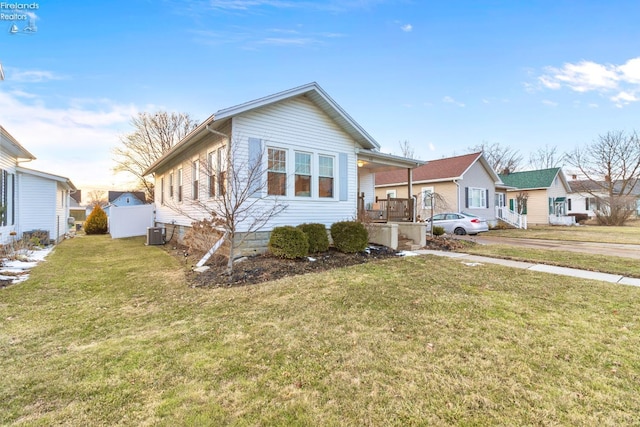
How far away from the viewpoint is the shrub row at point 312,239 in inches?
304

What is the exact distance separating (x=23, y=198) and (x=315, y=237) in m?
13.2

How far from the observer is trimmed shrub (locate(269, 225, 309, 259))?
771 centimetres

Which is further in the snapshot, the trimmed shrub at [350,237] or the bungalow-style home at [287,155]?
the trimmed shrub at [350,237]

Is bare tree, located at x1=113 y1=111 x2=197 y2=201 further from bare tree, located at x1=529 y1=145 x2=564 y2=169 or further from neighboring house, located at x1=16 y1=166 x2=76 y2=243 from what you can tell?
bare tree, located at x1=529 y1=145 x2=564 y2=169

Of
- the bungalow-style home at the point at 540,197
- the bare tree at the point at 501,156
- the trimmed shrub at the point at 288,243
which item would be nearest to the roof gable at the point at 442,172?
the bungalow-style home at the point at 540,197

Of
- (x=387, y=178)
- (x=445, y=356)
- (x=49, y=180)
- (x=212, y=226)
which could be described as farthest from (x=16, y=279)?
(x=387, y=178)

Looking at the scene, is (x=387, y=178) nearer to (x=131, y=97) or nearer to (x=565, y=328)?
(x=131, y=97)

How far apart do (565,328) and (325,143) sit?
7.93m

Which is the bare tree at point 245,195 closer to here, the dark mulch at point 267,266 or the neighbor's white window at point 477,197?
the dark mulch at point 267,266

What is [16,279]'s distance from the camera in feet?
21.8

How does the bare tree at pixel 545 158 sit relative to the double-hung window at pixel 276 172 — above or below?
above

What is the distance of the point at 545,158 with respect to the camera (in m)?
42.6

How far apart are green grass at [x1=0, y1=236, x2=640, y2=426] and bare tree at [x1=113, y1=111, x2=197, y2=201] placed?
2729 centimetres

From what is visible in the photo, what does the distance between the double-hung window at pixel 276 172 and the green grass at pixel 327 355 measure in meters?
4.01
